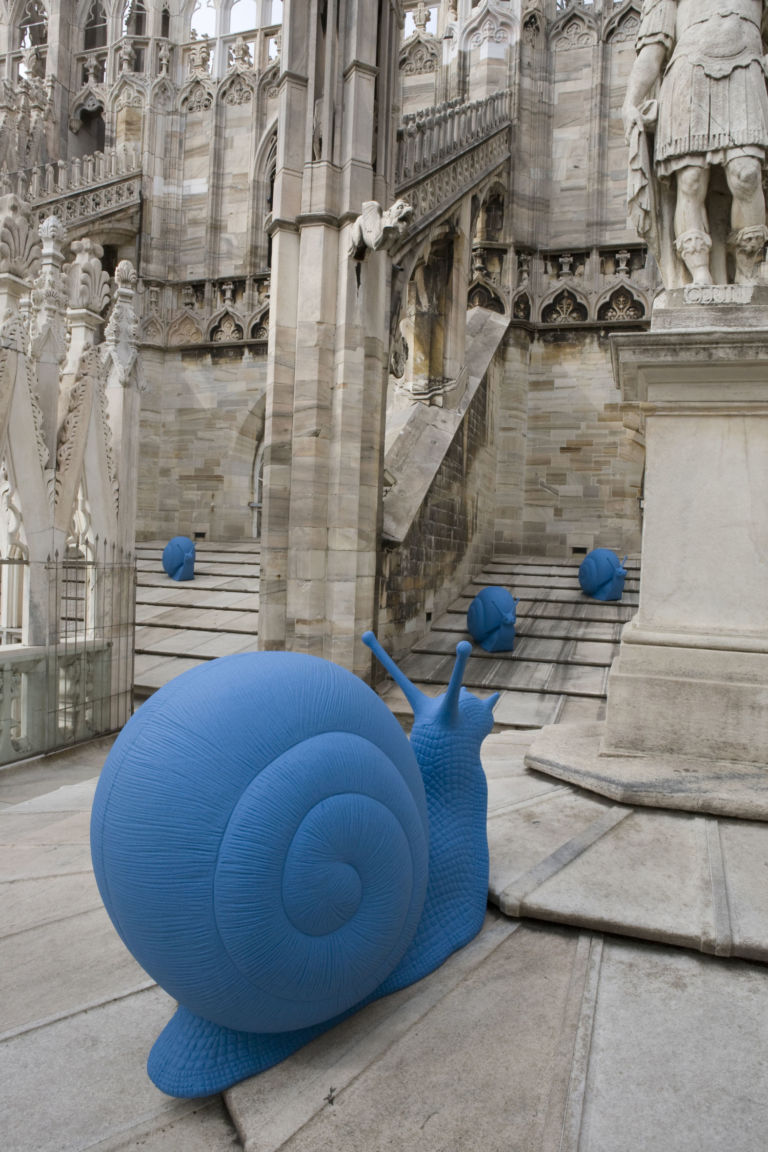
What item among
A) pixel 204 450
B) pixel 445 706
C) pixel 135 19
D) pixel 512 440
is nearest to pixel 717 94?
pixel 445 706

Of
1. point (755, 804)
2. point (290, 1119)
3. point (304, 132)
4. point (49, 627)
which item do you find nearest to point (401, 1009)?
point (290, 1119)

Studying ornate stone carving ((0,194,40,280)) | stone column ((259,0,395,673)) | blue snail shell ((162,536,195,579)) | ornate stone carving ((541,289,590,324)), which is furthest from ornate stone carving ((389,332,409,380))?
ornate stone carving ((0,194,40,280))

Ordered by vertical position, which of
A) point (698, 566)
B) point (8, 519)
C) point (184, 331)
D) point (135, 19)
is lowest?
point (698, 566)

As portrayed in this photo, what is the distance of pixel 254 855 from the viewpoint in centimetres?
129

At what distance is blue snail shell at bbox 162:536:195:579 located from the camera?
1129 centimetres

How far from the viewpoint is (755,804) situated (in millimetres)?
2758

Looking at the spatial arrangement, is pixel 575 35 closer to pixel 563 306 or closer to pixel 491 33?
pixel 491 33

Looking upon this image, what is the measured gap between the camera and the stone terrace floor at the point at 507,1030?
1.36 meters

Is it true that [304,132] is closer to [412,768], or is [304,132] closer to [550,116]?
[412,768]

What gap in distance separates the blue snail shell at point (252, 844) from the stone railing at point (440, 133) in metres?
8.46

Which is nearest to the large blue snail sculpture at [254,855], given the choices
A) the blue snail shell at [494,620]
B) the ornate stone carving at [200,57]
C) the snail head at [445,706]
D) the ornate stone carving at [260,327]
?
the snail head at [445,706]

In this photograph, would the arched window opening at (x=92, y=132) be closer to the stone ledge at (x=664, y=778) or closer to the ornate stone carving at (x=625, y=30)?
the ornate stone carving at (x=625, y=30)

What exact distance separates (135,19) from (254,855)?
2343 cm

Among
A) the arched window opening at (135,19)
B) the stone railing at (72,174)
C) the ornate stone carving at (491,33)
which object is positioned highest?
the arched window opening at (135,19)
